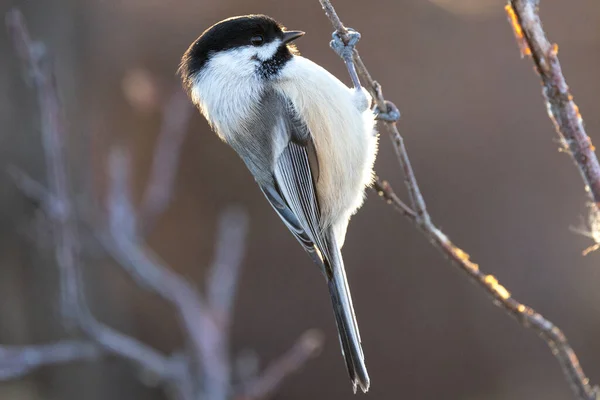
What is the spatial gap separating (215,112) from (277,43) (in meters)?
0.21

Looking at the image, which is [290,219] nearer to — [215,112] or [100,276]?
[215,112]

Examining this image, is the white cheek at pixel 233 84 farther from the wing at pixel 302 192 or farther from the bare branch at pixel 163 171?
the bare branch at pixel 163 171

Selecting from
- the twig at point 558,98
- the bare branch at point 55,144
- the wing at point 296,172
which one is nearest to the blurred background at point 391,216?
the bare branch at point 55,144

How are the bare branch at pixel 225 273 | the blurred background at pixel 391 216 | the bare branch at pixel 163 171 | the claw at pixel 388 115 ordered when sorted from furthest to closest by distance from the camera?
the blurred background at pixel 391 216, the bare branch at pixel 163 171, the bare branch at pixel 225 273, the claw at pixel 388 115

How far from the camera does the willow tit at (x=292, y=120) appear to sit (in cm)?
145

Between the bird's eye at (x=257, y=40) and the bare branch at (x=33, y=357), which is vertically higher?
the bird's eye at (x=257, y=40)

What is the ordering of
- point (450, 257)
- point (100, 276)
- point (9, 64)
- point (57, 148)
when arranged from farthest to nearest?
1. point (100, 276)
2. point (9, 64)
3. point (57, 148)
4. point (450, 257)

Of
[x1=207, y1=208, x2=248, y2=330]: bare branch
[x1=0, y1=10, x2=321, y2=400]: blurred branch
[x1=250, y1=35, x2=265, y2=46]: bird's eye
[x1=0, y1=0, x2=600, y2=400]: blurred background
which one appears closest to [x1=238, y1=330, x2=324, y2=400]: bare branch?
[x1=0, y1=10, x2=321, y2=400]: blurred branch

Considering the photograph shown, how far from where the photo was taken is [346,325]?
1.27 m

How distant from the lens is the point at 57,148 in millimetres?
1402

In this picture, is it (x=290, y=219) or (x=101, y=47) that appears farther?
(x=101, y=47)

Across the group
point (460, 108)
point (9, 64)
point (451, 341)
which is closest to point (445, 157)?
point (460, 108)

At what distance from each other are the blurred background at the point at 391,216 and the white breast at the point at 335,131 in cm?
186

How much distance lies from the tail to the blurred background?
2.06 m
